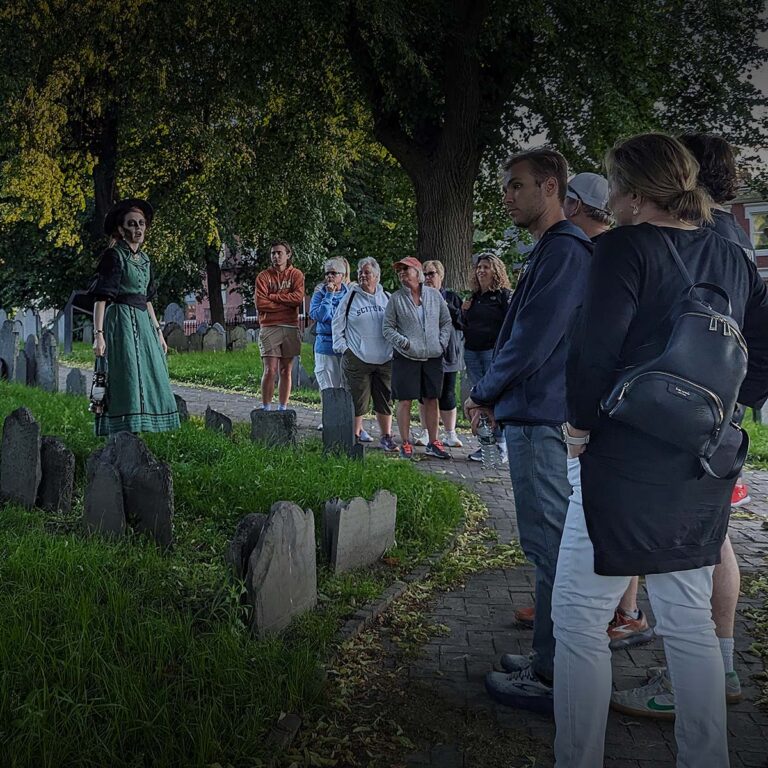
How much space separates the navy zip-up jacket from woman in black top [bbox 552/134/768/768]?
2.34 feet

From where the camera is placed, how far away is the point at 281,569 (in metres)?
3.89

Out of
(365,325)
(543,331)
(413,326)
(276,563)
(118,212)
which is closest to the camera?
(543,331)

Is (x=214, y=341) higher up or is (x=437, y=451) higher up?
(x=214, y=341)

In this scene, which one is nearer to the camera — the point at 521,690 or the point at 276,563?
the point at 521,690

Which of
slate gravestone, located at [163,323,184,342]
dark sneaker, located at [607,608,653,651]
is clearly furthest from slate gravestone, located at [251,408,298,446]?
slate gravestone, located at [163,323,184,342]

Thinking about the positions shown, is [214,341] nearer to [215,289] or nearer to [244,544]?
[215,289]

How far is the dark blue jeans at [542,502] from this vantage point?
3391 mm

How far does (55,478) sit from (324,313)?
4.93m

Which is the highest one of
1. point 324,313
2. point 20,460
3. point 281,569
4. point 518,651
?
point 324,313

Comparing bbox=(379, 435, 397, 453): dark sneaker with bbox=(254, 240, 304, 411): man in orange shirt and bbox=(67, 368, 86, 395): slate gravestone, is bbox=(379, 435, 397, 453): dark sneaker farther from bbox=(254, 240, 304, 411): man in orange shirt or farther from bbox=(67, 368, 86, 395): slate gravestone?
bbox=(67, 368, 86, 395): slate gravestone

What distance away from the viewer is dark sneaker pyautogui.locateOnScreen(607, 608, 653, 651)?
404 cm

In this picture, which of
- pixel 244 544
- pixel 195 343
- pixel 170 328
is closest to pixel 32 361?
pixel 244 544

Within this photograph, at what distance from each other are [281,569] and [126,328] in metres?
3.81

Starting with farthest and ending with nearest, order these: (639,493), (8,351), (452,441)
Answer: (8,351) < (452,441) < (639,493)
